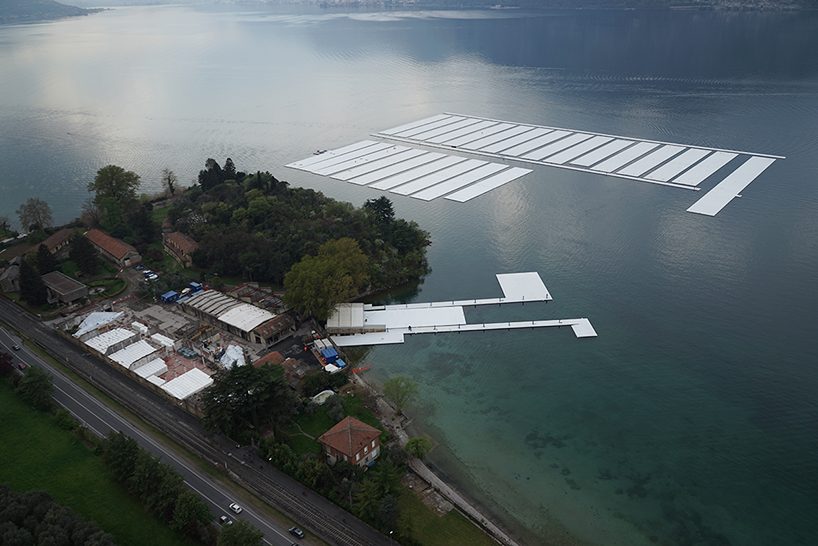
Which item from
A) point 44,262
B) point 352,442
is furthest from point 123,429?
point 44,262

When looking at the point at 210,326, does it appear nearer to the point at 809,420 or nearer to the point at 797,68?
the point at 809,420

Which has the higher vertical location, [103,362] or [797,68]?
[797,68]

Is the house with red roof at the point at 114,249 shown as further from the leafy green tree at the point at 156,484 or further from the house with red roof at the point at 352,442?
the house with red roof at the point at 352,442

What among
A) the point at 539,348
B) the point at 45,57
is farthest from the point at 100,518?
the point at 45,57

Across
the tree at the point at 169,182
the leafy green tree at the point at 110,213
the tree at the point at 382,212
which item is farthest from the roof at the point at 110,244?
the tree at the point at 382,212

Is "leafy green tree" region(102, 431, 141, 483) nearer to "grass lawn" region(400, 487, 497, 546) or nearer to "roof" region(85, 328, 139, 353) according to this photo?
"roof" region(85, 328, 139, 353)

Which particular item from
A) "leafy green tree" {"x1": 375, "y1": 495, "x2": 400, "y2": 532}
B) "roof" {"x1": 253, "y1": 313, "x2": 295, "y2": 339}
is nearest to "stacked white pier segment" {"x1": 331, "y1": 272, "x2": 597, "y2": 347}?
"roof" {"x1": 253, "y1": 313, "x2": 295, "y2": 339}
